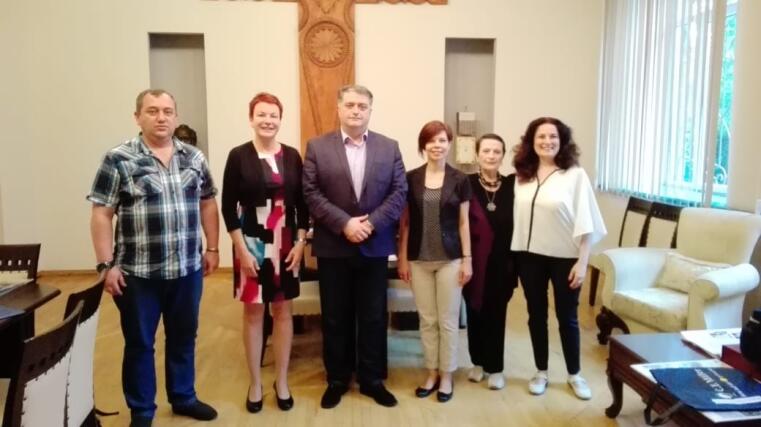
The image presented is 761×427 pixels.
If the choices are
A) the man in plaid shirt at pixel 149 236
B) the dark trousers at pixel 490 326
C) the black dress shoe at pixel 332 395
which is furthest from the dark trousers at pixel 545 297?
the man in plaid shirt at pixel 149 236

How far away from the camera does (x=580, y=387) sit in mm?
2602

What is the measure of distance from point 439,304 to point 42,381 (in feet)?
5.45

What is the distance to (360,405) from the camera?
2.55 meters

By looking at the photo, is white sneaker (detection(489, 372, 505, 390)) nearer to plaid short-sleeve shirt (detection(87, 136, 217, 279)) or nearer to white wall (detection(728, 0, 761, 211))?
plaid short-sleeve shirt (detection(87, 136, 217, 279))

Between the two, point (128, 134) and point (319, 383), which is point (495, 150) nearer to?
point (319, 383)

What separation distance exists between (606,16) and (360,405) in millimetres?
4535

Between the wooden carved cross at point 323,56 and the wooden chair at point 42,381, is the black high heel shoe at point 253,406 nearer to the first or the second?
the wooden chair at point 42,381

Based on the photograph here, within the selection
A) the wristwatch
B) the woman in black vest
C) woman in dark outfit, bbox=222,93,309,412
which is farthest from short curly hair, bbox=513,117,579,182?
the wristwatch

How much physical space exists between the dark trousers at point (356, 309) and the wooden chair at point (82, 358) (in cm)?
97

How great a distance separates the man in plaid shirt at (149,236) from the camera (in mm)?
2096

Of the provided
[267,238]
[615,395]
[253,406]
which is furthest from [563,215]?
[253,406]

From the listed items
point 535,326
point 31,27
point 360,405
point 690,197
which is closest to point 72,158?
point 31,27

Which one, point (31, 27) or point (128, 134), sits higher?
point (31, 27)

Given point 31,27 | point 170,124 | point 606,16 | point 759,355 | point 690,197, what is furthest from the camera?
point 606,16
